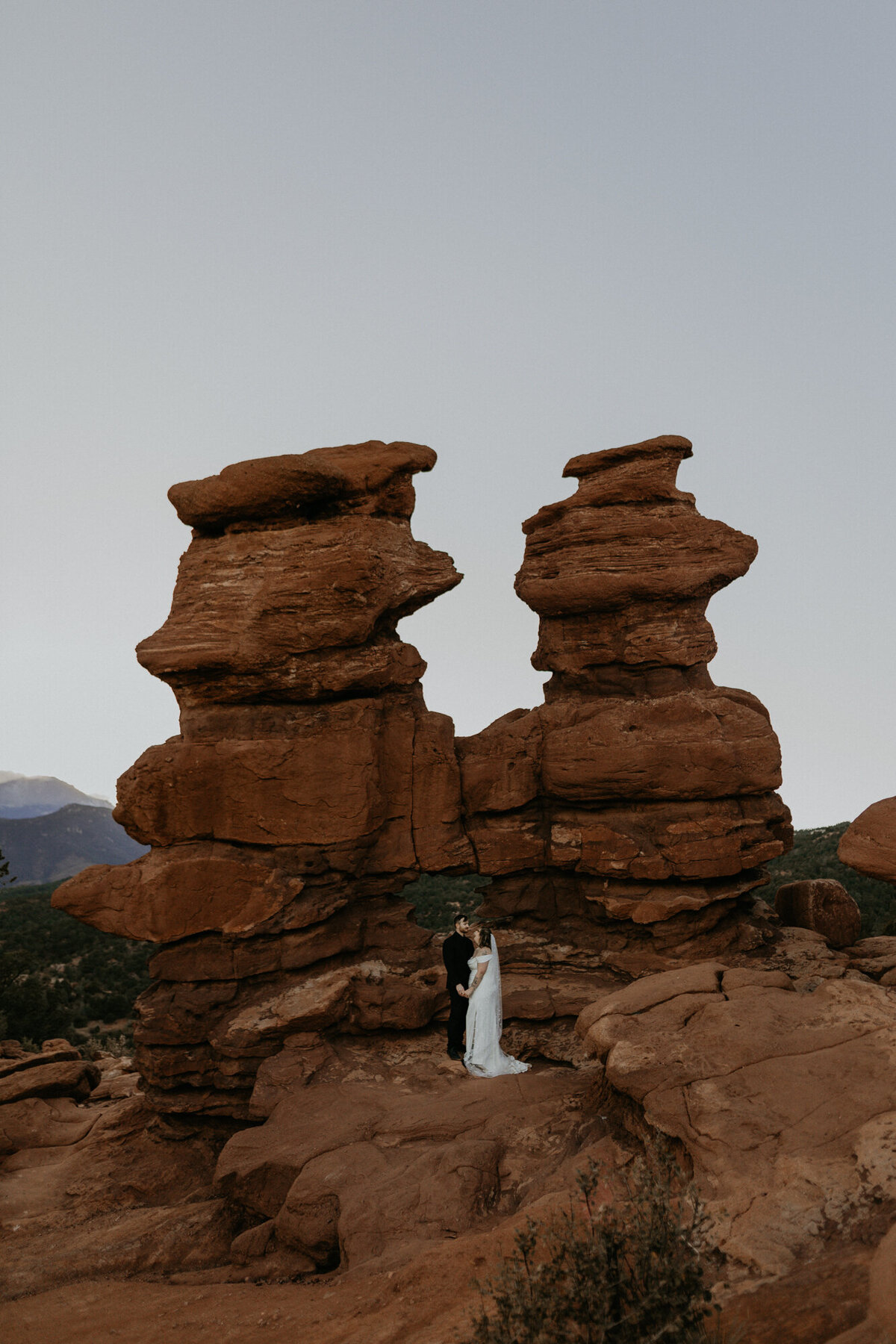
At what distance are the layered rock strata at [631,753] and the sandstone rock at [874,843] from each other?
4238 millimetres

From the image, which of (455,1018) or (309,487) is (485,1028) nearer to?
(455,1018)

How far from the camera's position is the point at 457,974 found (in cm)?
1267

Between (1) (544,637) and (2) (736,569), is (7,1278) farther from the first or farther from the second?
(2) (736,569)

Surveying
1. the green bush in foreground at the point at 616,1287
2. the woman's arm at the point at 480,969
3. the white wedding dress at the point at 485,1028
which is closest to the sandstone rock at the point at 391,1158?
the white wedding dress at the point at 485,1028

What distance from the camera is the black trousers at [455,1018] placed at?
12.7 m

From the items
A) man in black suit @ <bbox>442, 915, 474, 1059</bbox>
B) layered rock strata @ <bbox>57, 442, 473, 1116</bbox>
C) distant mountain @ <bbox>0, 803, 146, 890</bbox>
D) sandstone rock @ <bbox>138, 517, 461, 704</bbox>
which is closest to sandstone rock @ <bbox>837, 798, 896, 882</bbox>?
man in black suit @ <bbox>442, 915, 474, 1059</bbox>

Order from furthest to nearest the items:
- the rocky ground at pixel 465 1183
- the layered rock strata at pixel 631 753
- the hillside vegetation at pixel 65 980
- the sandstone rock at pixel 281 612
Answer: the hillside vegetation at pixel 65 980
the layered rock strata at pixel 631 753
the sandstone rock at pixel 281 612
the rocky ground at pixel 465 1183

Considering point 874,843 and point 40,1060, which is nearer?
point 874,843

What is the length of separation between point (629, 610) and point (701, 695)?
2.00m

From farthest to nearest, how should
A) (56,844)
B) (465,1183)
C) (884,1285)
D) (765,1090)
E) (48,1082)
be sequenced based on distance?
(56,844), (48,1082), (465,1183), (765,1090), (884,1285)

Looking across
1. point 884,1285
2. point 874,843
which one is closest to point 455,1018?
point 874,843

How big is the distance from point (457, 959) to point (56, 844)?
105197mm

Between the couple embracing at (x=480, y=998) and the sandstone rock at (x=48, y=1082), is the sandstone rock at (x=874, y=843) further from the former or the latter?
the sandstone rock at (x=48, y=1082)

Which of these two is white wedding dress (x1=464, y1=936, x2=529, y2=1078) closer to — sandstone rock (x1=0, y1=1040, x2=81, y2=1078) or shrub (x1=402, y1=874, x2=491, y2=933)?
sandstone rock (x1=0, y1=1040, x2=81, y2=1078)
